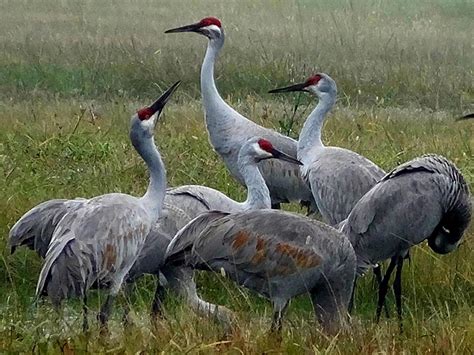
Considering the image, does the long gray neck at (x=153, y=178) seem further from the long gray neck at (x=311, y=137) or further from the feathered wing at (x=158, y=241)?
the long gray neck at (x=311, y=137)

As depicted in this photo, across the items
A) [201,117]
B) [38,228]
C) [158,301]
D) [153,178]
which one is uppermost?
[153,178]

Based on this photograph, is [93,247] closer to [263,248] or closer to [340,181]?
[263,248]

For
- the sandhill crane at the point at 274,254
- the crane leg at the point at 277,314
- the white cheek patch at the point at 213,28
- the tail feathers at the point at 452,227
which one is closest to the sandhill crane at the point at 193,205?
the sandhill crane at the point at 274,254

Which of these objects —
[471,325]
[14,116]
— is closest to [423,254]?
[471,325]

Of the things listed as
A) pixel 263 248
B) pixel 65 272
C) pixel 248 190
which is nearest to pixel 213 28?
pixel 248 190

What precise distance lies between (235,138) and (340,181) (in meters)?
1.01

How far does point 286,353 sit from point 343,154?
256 centimetres

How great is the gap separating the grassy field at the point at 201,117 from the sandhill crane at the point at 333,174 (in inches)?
17.3

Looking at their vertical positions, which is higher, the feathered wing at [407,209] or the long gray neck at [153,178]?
the long gray neck at [153,178]

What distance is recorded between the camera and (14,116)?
9.34 meters

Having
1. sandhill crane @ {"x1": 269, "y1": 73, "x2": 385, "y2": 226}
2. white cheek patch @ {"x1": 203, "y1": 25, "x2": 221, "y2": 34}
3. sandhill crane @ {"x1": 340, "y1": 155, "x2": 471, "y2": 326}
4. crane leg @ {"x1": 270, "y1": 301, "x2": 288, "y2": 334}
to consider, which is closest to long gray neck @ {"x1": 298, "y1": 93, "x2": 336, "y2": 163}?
sandhill crane @ {"x1": 269, "y1": 73, "x2": 385, "y2": 226}

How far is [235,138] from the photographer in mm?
7051

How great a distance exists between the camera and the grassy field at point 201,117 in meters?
4.24

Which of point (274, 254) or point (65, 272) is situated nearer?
point (65, 272)
